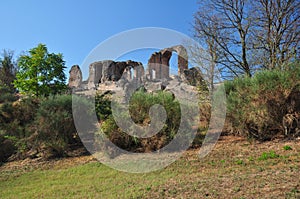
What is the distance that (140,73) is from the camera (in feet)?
54.7

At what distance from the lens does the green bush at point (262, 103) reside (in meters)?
5.59

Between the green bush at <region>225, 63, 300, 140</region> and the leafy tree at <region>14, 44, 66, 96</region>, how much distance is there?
9.80m

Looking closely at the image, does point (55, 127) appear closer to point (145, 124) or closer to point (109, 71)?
point (145, 124)

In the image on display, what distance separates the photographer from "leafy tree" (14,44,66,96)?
1229cm

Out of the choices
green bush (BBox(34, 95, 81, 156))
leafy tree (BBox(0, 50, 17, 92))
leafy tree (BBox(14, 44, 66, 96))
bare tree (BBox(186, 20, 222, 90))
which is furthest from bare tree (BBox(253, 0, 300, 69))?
leafy tree (BBox(0, 50, 17, 92))

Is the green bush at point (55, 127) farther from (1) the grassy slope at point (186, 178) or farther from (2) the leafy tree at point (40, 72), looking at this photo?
(2) the leafy tree at point (40, 72)

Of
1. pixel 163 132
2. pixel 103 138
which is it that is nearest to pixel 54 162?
pixel 103 138

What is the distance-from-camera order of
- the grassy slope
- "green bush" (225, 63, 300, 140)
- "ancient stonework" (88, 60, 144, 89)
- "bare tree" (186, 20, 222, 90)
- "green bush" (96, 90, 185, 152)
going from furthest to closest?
Answer: "ancient stonework" (88, 60, 144, 89)
"bare tree" (186, 20, 222, 90)
"green bush" (96, 90, 185, 152)
"green bush" (225, 63, 300, 140)
the grassy slope

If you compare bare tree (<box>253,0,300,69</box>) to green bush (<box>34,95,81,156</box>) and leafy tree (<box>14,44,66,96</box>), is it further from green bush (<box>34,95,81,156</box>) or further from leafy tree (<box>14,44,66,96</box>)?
leafy tree (<box>14,44,66,96</box>)

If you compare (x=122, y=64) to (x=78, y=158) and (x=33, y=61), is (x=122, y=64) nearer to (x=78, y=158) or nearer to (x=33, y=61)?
(x=33, y=61)

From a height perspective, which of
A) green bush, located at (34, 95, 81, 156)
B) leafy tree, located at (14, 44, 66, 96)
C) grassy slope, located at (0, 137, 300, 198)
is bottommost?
grassy slope, located at (0, 137, 300, 198)

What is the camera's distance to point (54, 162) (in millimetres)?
6395

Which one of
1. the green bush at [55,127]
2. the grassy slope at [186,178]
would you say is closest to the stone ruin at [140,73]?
the green bush at [55,127]

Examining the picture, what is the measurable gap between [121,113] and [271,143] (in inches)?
155
